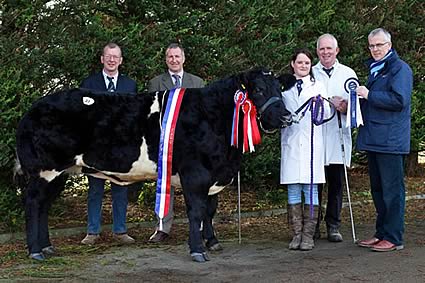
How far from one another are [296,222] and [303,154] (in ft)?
2.31

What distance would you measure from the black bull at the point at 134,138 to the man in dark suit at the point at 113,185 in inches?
26.2

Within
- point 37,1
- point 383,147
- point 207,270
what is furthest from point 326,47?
point 37,1

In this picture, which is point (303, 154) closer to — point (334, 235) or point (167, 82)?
point (334, 235)

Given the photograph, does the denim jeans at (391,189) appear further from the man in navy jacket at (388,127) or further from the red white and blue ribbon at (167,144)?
the red white and blue ribbon at (167,144)

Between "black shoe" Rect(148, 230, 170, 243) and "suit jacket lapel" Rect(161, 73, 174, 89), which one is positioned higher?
"suit jacket lapel" Rect(161, 73, 174, 89)

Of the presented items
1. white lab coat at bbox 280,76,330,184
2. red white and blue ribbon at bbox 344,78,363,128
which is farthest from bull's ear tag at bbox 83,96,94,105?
red white and blue ribbon at bbox 344,78,363,128

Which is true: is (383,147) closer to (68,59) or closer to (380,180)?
(380,180)

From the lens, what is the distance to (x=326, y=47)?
709cm

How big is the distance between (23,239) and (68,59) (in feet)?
6.65

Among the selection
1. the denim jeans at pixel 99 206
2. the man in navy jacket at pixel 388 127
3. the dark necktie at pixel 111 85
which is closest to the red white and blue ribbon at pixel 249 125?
the man in navy jacket at pixel 388 127

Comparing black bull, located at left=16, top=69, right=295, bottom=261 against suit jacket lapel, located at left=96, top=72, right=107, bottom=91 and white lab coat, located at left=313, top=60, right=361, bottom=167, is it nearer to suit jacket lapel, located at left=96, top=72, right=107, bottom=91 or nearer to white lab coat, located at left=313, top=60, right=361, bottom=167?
suit jacket lapel, located at left=96, top=72, right=107, bottom=91

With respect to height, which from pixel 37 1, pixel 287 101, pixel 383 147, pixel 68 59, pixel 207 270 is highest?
pixel 37 1

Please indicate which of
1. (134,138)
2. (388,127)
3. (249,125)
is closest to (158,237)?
(134,138)

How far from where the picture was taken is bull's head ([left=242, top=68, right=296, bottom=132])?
256 inches
